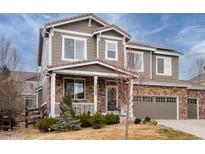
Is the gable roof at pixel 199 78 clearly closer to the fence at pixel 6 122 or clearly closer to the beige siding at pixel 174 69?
the beige siding at pixel 174 69

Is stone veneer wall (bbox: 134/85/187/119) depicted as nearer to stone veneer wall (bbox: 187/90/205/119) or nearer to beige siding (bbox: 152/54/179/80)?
beige siding (bbox: 152/54/179/80)

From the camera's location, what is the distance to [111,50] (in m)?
19.8

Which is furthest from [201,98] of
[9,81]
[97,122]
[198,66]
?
[9,81]

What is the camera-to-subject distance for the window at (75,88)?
1800 centimetres

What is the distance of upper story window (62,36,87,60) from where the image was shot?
18.6 metres

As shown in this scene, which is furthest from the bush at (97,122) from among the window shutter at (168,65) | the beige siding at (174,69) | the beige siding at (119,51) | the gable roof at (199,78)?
the gable roof at (199,78)

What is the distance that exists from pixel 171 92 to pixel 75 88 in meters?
7.40

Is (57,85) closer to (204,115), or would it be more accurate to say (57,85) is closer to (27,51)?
(27,51)

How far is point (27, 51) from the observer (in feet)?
75.4

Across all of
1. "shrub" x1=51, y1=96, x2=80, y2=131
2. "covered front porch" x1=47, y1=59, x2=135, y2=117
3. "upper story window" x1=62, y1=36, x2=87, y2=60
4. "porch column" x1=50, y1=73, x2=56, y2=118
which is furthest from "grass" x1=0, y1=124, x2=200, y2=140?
"upper story window" x1=62, y1=36, x2=87, y2=60

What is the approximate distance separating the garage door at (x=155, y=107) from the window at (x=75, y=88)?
12.9 feet

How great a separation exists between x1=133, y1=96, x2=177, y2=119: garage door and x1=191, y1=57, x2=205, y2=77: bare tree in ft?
11.3
